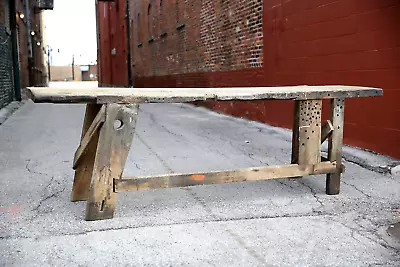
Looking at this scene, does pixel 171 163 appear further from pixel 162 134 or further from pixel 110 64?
pixel 110 64

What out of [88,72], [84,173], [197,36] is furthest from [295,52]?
[88,72]

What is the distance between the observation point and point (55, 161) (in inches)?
220

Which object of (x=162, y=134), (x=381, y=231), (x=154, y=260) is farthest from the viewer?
(x=162, y=134)

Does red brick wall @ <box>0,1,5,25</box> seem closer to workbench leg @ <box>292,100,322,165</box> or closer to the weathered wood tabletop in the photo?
the weathered wood tabletop

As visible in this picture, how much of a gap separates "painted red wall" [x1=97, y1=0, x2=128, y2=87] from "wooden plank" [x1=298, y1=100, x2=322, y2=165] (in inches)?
839

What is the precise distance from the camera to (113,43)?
29891 millimetres

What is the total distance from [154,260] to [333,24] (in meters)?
4.69

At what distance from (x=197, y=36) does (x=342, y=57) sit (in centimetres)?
699

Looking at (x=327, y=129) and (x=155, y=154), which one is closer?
(x=327, y=129)

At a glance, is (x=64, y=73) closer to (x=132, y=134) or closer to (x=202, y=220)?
(x=132, y=134)

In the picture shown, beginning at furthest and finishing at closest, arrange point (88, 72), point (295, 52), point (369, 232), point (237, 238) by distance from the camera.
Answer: point (88, 72), point (295, 52), point (369, 232), point (237, 238)

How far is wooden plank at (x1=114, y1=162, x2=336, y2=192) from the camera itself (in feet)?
11.1

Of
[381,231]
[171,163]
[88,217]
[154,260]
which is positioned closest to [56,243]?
[88,217]

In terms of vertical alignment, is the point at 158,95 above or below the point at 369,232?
above
